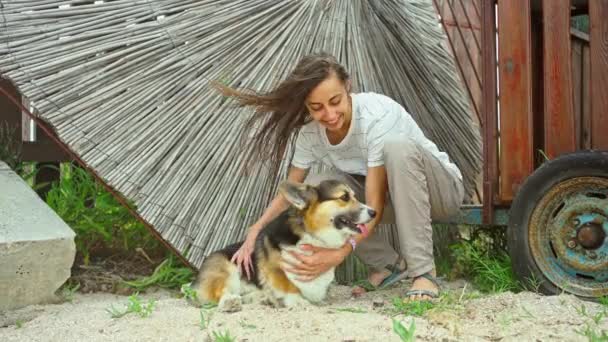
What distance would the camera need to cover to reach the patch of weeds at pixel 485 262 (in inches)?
120

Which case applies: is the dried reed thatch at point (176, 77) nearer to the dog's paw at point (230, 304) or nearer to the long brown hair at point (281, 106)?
the long brown hair at point (281, 106)

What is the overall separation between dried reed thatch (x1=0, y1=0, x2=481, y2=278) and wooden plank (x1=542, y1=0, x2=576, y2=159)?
3.45 feet

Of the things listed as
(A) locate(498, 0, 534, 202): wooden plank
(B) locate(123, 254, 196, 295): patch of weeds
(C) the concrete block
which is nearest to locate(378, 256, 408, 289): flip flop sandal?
(A) locate(498, 0, 534, 202): wooden plank

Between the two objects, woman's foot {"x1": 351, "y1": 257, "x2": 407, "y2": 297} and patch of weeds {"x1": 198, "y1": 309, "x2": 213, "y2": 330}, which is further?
woman's foot {"x1": 351, "y1": 257, "x2": 407, "y2": 297}

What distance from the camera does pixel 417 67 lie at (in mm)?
3836

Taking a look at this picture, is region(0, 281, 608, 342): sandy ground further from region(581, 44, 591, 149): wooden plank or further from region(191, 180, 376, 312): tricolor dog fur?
region(581, 44, 591, 149): wooden plank

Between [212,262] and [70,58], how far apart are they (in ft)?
4.33

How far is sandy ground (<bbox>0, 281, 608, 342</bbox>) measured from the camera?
2145 millimetres

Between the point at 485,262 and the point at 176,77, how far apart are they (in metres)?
1.80

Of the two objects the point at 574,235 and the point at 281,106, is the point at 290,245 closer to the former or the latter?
the point at 281,106

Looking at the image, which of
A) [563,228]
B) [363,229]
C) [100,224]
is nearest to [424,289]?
[363,229]

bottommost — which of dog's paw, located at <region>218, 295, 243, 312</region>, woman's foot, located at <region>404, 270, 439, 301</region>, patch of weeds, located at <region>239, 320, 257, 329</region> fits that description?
woman's foot, located at <region>404, 270, 439, 301</region>

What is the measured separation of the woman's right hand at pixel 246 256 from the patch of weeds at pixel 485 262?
1.09 meters

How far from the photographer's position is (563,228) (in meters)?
2.65
